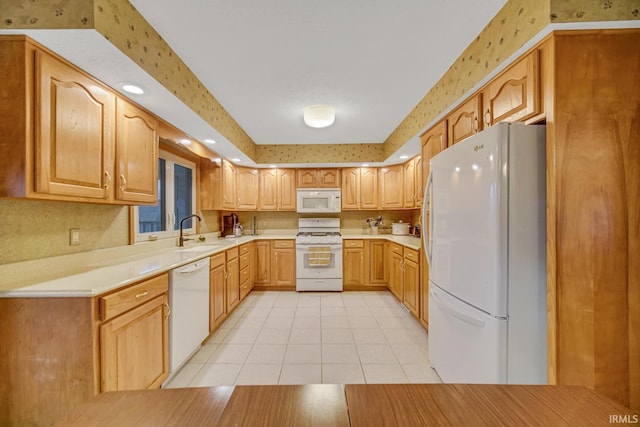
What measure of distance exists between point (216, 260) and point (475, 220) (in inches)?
91.7

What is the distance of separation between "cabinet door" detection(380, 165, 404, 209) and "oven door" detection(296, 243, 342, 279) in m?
1.09

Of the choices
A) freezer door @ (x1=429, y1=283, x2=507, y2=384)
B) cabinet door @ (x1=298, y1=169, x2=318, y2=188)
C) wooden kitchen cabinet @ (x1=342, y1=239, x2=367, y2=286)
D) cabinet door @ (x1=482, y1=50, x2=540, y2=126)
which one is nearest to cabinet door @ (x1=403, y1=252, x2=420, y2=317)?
freezer door @ (x1=429, y1=283, x2=507, y2=384)

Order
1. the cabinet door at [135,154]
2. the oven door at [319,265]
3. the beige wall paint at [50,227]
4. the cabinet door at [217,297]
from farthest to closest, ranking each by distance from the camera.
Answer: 1. the oven door at [319,265]
2. the cabinet door at [217,297]
3. the cabinet door at [135,154]
4. the beige wall paint at [50,227]

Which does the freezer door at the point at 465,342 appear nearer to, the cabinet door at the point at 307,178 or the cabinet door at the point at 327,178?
the cabinet door at the point at 327,178

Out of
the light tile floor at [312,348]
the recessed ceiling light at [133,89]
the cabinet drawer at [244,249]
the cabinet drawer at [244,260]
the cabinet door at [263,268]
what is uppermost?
the recessed ceiling light at [133,89]

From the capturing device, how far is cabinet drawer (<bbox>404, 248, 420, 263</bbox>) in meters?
2.81

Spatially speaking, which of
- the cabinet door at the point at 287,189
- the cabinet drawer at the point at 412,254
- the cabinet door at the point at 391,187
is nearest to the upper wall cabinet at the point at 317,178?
the cabinet door at the point at 287,189

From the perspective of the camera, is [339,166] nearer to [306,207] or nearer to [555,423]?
[306,207]

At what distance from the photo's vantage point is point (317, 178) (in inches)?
174

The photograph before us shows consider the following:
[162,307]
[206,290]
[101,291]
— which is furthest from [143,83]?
[206,290]

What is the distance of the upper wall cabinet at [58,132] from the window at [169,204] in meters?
0.76

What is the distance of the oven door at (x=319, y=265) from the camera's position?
13.3 ft

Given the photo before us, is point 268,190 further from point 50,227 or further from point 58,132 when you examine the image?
point 58,132

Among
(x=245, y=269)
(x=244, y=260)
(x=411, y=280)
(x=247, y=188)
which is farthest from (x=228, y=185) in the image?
(x=411, y=280)
